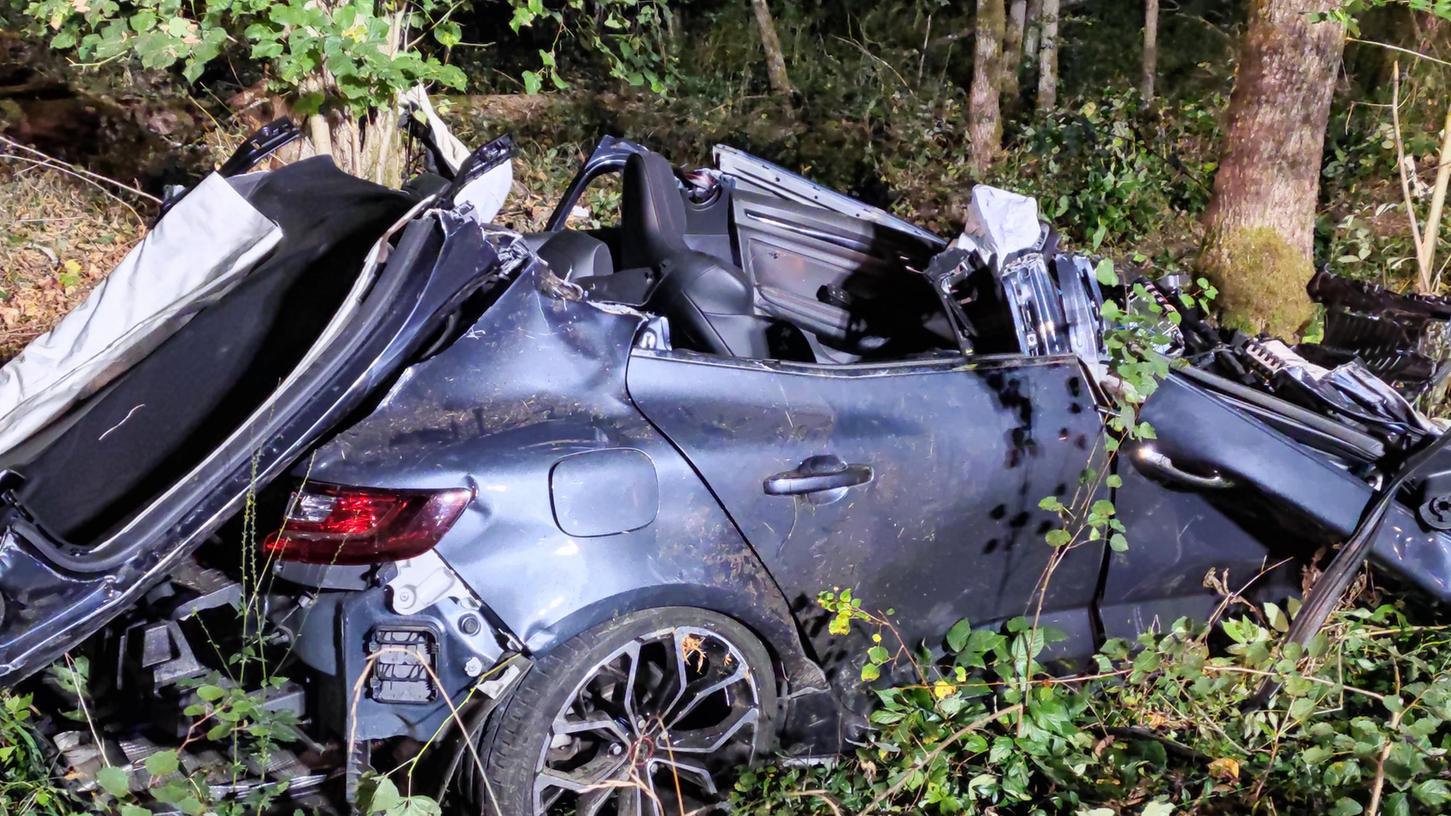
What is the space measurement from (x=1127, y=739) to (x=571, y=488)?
159 cm

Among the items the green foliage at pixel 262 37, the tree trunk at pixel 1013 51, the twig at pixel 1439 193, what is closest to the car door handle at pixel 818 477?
the green foliage at pixel 262 37

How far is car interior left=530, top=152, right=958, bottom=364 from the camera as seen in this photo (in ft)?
11.3

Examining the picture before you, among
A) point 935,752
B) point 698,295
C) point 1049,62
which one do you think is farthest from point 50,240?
point 1049,62

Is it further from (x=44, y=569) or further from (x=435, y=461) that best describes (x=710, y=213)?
(x=44, y=569)

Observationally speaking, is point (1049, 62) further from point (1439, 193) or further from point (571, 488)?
point (571, 488)

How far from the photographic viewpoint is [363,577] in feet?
7.42

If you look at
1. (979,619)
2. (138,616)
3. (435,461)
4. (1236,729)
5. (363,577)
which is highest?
(435,461)

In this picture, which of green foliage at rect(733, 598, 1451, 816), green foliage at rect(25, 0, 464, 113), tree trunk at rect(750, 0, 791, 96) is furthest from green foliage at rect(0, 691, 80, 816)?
tree trunk at rect(750, 0, 791, 96)

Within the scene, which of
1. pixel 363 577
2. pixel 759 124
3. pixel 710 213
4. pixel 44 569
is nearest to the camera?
pixel 44 569

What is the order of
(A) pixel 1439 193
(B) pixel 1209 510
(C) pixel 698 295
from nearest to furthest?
(B) pixel 1209 510 < (C) pixel 698 295 < (A) pixel 1439 193

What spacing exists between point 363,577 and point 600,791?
78 cm

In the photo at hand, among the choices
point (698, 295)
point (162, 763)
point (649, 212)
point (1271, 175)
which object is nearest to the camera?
point (162, 763)

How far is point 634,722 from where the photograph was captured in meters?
2.58

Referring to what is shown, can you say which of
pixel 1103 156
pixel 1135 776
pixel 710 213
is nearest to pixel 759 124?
pixel 1103 156
